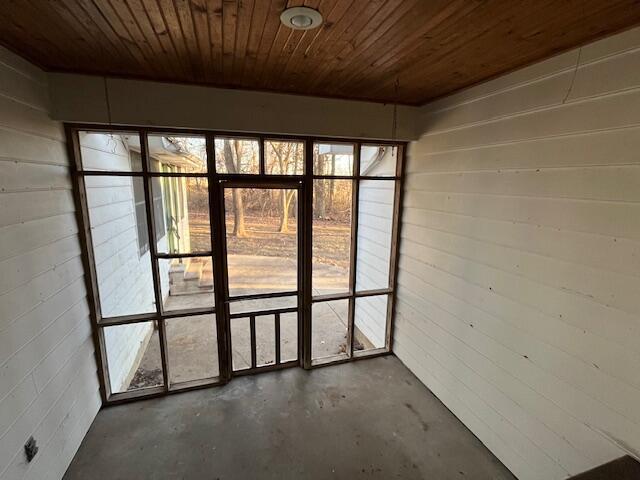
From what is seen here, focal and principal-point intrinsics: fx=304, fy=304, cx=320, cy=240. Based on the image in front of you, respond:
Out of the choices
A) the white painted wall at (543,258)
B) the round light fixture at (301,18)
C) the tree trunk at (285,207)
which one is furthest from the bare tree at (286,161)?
the round light fixture at (301,18)

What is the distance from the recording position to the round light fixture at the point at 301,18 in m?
1.38

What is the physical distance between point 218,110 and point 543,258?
262 cm

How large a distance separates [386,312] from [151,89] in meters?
3.25

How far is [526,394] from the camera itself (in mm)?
2068

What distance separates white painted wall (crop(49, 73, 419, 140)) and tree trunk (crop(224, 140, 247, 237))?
27 centimetres

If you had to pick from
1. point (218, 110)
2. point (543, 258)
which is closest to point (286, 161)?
point (218, 110)

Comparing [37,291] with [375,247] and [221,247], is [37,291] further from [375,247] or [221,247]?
[375,247]

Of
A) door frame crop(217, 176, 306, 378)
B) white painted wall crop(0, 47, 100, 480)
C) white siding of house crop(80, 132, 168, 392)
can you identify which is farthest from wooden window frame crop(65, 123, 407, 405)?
white siding of house crop(80, 132, 168, 392)

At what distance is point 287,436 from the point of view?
253cm

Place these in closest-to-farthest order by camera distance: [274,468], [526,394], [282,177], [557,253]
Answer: [557,253]
[526,394]
[274,468]
[282,177]

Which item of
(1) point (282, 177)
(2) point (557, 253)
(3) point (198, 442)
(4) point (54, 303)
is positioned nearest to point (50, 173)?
(4) point (54, 303)

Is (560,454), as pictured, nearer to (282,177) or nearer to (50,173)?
(282,177)

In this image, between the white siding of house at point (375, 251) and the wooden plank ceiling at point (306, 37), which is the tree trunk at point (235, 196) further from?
the white siding of house at point (375, 251)

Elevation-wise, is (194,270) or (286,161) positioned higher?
(286,161)
